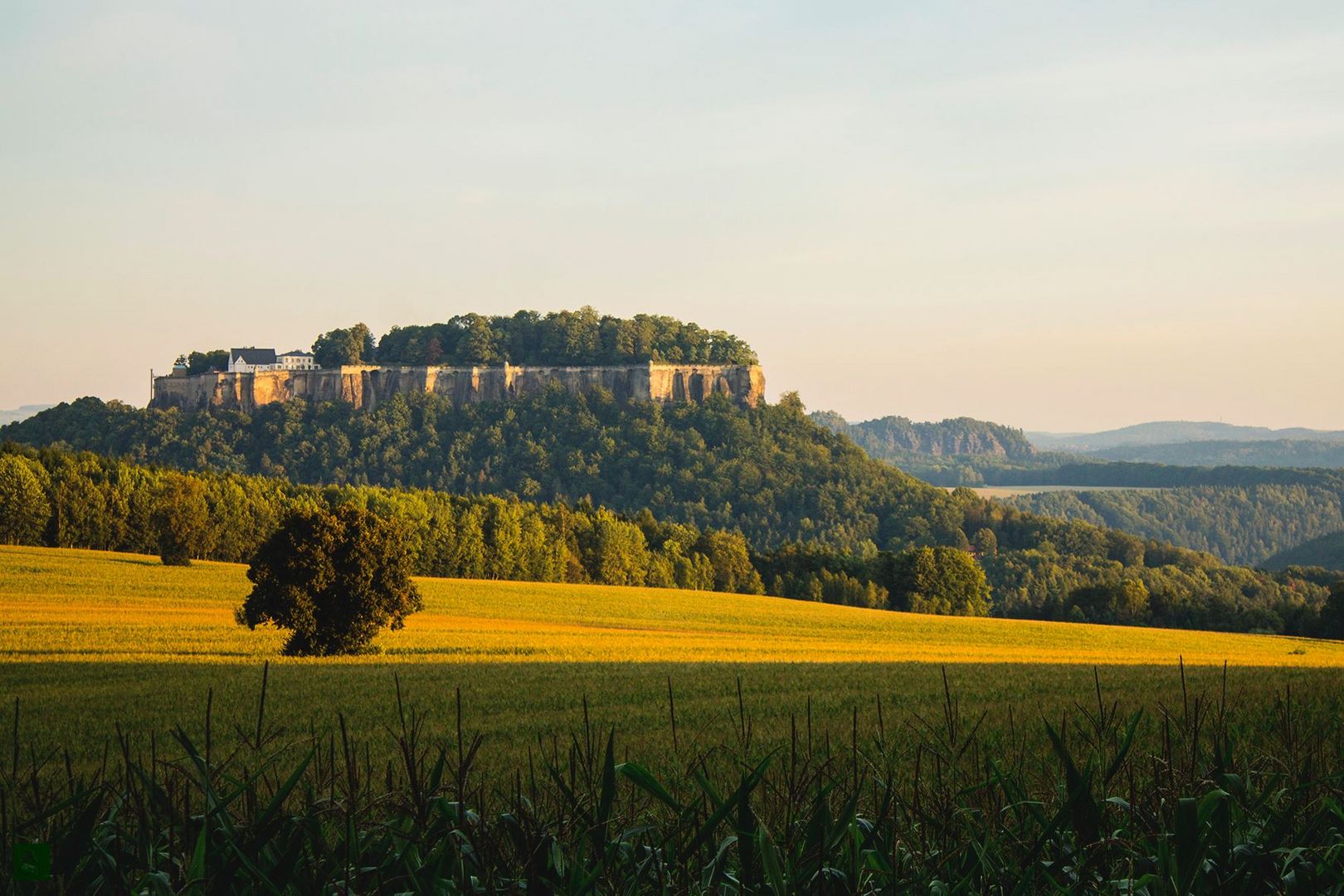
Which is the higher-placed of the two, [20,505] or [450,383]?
[450,383]

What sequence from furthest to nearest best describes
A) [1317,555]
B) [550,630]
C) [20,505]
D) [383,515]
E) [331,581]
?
[1317,555]
[383,515]
[20,505]
[550,630]
[331,581]

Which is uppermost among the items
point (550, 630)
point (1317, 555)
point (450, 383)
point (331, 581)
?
point (450, 383)

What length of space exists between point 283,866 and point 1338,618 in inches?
2926

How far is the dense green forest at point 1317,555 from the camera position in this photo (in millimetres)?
138750

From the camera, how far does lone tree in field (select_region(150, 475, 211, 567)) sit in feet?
221

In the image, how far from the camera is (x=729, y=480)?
146 meters

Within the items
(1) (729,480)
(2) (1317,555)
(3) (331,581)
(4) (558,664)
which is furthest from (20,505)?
(2) (1317,555)

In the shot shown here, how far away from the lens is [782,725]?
1723 centimetres

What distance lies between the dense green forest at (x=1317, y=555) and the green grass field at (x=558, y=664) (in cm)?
9540

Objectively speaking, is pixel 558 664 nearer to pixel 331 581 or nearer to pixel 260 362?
pixel 331 581

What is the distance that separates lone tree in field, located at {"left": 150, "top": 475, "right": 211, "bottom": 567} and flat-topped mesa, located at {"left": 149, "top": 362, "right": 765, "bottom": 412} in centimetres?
11260

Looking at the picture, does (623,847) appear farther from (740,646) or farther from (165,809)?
(740,646)

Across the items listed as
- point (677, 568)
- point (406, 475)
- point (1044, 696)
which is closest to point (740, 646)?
point (1044, 696)

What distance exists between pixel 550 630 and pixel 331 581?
1803 cm
